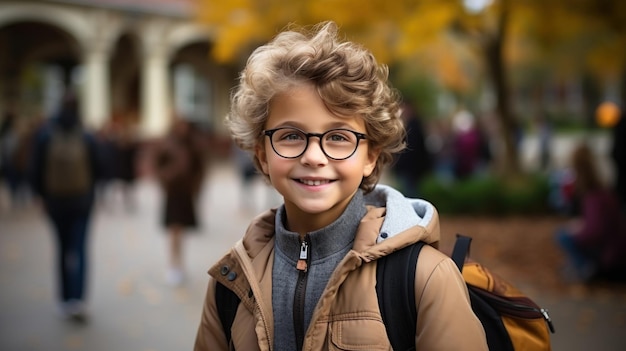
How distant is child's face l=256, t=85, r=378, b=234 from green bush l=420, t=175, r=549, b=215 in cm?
902

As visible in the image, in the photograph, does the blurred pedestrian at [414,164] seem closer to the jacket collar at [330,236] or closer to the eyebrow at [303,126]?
the jacket collar at [330,236]

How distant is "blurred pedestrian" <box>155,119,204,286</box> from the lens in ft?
22.8

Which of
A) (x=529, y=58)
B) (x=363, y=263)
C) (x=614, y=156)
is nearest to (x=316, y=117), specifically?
(x=363, y=263)

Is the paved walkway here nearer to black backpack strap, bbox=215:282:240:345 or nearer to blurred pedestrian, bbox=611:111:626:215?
blurred pedestrian, bbox=611:111:626:215

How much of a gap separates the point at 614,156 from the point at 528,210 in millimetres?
2620

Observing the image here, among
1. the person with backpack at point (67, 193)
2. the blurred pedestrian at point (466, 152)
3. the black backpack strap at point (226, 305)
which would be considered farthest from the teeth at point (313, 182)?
the blurred pedestrian at point (466, 152)

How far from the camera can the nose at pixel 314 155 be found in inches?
64.8

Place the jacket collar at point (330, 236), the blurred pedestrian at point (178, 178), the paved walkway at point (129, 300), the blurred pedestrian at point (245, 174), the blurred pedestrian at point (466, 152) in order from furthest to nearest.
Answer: the blurred pedestrian at point (466, 152)
the blurred pedestrian at point (245, 174)
the blurred pedestrian at point (178, 178)
the paved walkway at point (129, 300)
the jacket collar at point (330, 236)

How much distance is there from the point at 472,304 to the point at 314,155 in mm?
621

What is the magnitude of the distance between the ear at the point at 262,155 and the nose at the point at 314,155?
0.74 ft

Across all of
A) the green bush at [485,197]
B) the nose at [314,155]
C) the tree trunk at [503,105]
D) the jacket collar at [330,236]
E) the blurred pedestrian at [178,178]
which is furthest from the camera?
the tree trunk at [503,105]

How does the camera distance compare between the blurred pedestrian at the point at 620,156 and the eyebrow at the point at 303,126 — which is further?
the blurred pedestrian at the point at 620,156

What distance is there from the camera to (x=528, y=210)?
35.4 feet

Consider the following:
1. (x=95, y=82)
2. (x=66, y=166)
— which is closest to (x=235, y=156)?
(x=95, y=82)
